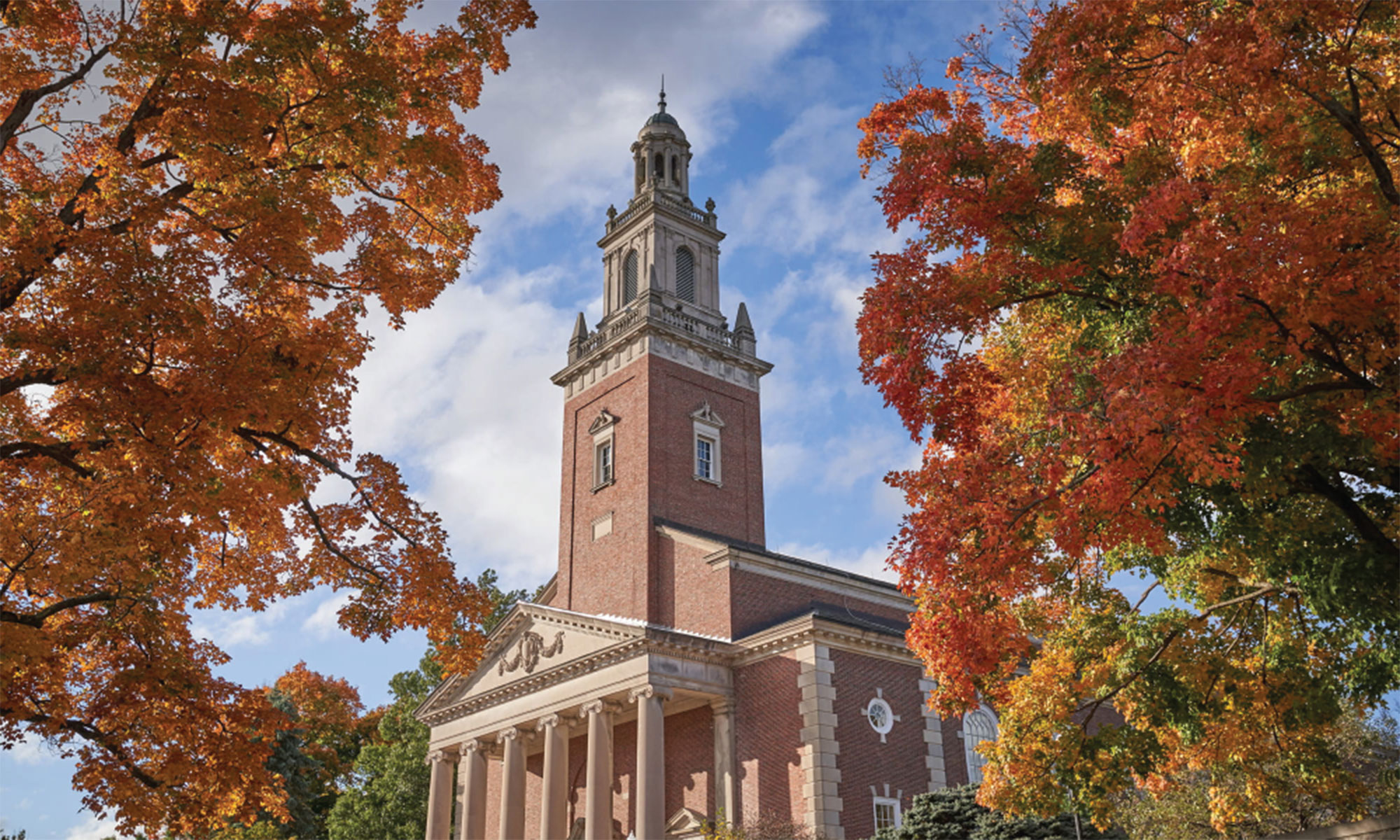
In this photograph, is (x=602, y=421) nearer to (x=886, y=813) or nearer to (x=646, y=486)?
(x=646, y=486)

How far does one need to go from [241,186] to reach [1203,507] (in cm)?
1073

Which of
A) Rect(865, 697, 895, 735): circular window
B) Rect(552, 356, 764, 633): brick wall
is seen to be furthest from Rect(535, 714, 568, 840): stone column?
Rect(865, 697, 895, 735): circular window

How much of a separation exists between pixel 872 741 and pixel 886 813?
1952 mm

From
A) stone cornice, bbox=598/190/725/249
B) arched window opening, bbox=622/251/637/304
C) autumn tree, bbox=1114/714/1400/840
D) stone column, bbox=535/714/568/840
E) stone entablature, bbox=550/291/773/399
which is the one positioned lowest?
autumn tree, bbox=1114/714/1400/840

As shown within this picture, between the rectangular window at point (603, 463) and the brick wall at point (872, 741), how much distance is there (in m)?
12.4

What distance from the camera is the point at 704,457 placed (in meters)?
41.1

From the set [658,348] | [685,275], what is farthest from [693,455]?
[685,275]

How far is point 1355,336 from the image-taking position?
10.4m

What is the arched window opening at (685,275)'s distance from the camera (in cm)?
4394

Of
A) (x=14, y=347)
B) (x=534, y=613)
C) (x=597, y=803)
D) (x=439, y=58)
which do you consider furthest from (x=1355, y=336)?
(x=534, y=613)

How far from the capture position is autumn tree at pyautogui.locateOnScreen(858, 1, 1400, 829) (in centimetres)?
972

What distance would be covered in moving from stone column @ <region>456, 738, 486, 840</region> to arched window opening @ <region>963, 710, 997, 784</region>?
15551 millimetres

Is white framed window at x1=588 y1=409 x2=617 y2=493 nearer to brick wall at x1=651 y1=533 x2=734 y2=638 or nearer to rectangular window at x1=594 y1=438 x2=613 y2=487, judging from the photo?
rectangular window at x1=594 y1=438 x2=613 y2=487

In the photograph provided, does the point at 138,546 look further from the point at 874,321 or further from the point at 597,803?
the point at 597,803
